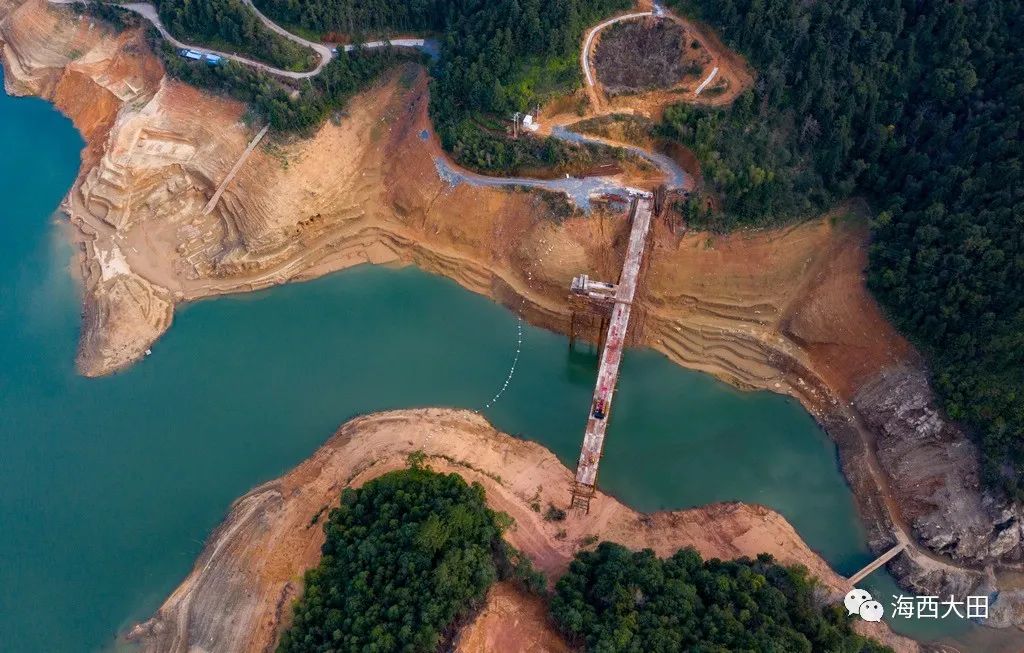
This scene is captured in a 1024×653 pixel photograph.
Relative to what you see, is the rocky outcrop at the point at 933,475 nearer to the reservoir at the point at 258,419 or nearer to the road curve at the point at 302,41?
Result: the reservoir at the point at 258,419

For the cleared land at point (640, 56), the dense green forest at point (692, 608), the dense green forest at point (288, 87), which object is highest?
the cleared land at point (640, 56)

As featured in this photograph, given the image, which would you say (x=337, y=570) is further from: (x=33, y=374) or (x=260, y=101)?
(x=260, y=101)

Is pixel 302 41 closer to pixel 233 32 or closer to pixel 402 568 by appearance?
pixel 233 32

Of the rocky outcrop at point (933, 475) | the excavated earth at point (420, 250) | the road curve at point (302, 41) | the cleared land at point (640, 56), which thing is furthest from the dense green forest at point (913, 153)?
the road curve at point (302, 41)

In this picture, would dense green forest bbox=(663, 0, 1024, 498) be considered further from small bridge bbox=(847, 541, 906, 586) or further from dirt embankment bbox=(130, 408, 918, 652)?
dirt embankment bbox=(130, 408, 918, 652)

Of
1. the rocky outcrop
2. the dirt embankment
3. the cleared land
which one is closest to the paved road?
the cleared land
